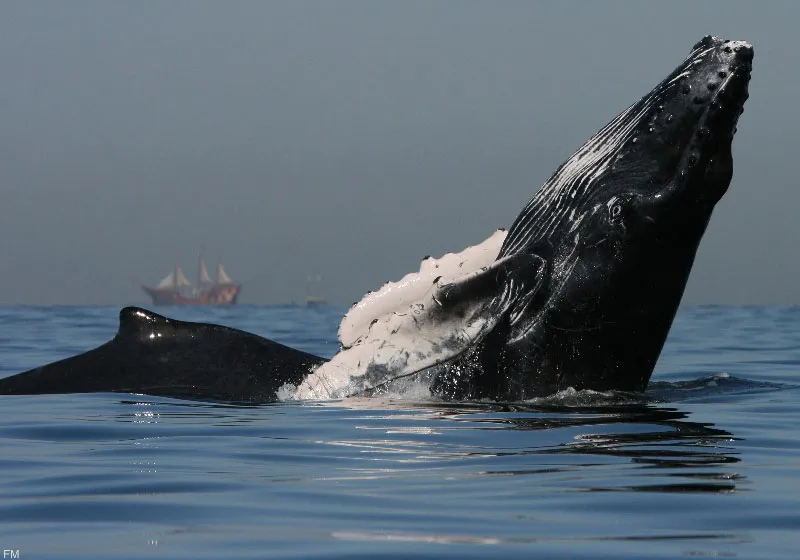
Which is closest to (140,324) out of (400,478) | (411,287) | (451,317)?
(411,287)

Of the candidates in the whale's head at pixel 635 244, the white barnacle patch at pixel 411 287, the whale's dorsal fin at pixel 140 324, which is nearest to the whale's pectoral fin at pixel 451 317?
the whale's head at pixel 635 244

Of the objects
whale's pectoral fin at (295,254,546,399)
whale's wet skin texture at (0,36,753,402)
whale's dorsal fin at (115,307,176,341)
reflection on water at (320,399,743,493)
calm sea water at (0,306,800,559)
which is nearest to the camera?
calm sea water at (0,306,800,559)

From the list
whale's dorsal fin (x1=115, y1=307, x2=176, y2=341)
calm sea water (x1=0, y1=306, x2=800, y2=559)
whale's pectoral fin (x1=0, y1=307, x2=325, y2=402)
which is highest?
whale's dorsal fin (x1=115, y1=307, x2=176, y2=341)

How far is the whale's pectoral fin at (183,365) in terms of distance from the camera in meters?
9.68

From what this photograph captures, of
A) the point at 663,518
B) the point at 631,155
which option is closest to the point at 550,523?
the point at 663,518

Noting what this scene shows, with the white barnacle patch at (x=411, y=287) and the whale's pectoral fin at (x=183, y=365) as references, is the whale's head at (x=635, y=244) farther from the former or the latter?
the whale's pectoral fin at (x=183, y=365)

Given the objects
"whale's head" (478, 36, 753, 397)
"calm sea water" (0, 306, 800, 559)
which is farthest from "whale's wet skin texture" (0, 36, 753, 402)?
"calm sea water" (0, 306, 800, 559)

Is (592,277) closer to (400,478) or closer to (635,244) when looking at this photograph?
(635,244)

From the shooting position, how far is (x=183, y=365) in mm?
9750

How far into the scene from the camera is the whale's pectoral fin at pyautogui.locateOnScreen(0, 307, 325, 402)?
968 centimetres

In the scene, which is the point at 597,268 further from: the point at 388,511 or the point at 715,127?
the point at 388,511

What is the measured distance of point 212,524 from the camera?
5566 mm

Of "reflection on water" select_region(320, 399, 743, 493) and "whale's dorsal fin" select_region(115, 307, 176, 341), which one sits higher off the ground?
"whale's dorsal fin" select_region(115, 307, 176, 341)

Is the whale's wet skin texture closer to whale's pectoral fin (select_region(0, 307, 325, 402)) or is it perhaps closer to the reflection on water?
whale's pectoral fin (select_region(0, 307, 325, 402))
